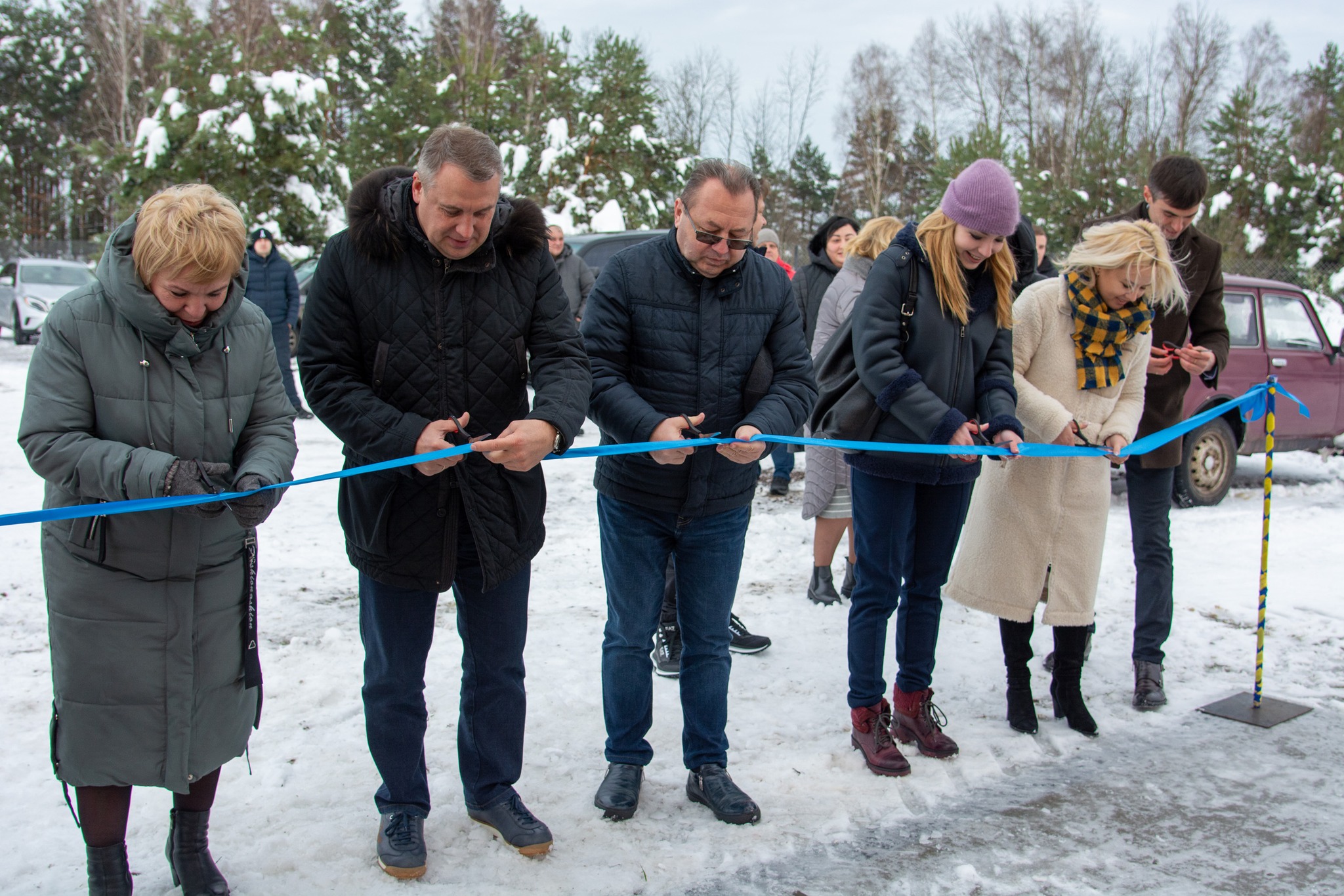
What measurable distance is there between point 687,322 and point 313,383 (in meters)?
1.15

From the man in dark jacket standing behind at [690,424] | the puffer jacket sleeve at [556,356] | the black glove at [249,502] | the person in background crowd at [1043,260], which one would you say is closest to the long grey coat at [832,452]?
the person in background crowd at [1043,260]

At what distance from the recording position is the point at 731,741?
3.98m

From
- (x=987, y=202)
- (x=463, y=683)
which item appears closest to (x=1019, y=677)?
(x=987, y=202)

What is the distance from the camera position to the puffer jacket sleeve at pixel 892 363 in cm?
355

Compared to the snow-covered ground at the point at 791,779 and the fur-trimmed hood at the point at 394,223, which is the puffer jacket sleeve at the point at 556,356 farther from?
the snow-covered ground at the point at 791,779

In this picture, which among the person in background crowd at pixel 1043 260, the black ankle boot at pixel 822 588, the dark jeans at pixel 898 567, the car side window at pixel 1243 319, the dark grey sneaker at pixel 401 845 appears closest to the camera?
the dark grey sneaker at pixel 401 845

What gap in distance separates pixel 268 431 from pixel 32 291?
2185cm

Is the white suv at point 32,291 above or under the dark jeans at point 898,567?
above

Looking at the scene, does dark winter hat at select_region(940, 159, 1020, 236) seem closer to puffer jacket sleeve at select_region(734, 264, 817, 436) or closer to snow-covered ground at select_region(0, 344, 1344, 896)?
puffer jacket sleeve at select_region(734, 264, 817, 436)

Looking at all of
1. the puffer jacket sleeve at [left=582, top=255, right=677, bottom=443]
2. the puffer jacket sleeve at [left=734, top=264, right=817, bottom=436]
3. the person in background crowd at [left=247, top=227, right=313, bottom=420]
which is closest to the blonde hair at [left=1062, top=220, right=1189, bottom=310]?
the puffer jacket sleeve at [left=734, top=264, right=817, bottom=436]

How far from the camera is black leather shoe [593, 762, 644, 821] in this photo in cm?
334

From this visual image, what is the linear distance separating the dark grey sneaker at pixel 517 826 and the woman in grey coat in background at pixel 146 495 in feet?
2.69

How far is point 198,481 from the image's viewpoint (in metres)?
2.49

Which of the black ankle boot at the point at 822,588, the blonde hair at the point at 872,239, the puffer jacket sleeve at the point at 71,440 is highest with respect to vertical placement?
the blonde hair at the point at 872,239
